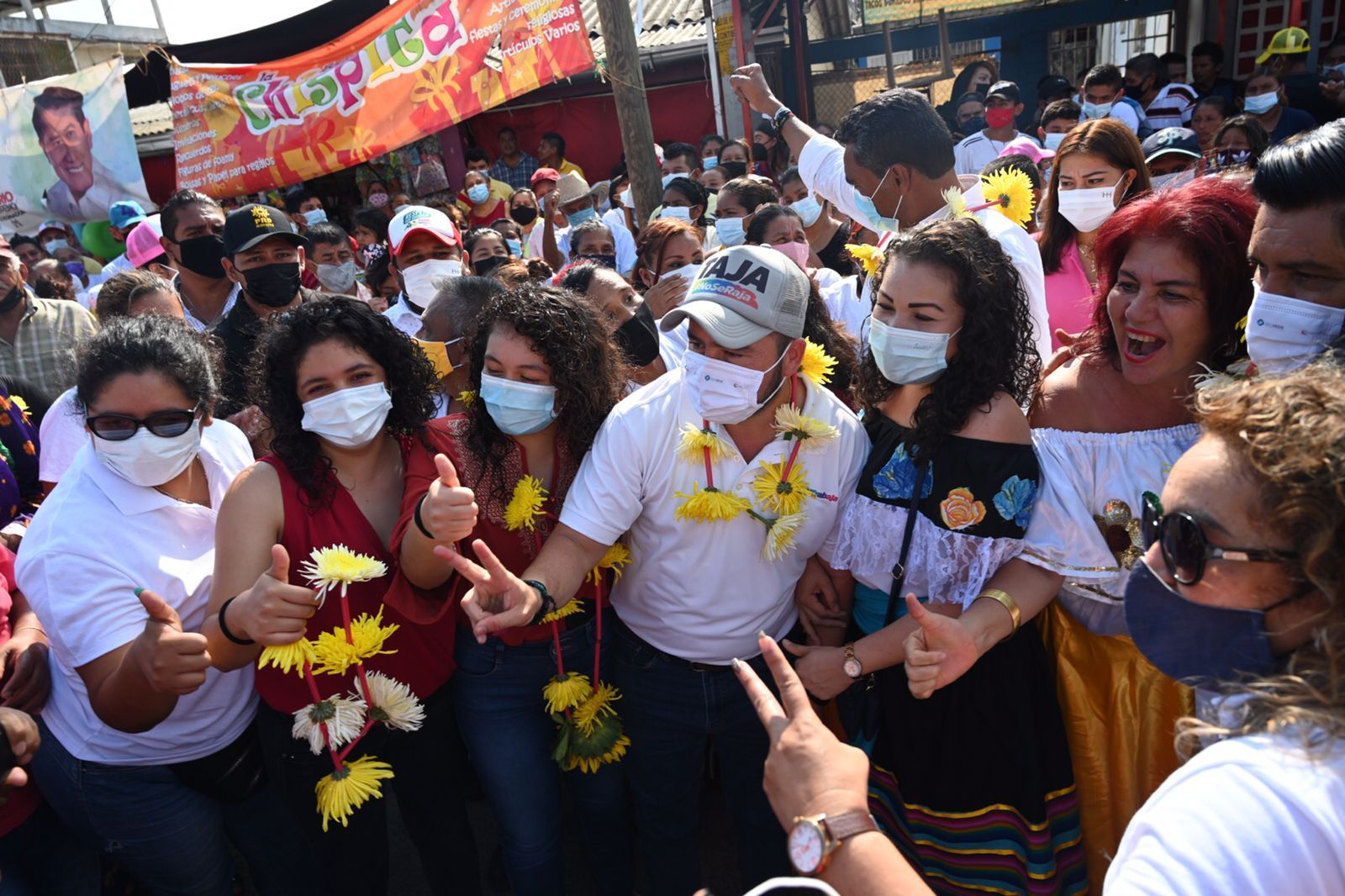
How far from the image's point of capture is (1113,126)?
3570mm

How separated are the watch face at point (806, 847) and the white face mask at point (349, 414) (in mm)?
1682

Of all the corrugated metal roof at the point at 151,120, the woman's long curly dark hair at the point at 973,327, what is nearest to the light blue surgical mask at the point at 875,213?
the woman's long curly dark hair at the point at 973,327

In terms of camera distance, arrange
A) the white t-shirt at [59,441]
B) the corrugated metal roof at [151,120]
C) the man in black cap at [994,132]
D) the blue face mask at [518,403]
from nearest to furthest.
Answer: the blue face mask at [518,403] → the white t-shirt at [59,441] → the man in black cap at [994,132] → the corrugated metal roof at [151,120]

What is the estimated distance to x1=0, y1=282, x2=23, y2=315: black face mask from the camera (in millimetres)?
4176

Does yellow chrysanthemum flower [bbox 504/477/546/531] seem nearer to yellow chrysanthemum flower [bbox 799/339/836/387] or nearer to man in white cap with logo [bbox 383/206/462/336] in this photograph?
Result: yellow chrysanthemum flower [bbox 799/339/836/387]

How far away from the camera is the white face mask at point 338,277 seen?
598cm

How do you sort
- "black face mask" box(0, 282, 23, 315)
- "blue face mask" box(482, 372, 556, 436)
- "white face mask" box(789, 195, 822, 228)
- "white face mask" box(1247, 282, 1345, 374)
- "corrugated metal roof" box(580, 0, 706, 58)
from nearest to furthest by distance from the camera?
"white face mask" box(1247, 282, 1345, 374) → "blue face mask" box(482, 372, 556, 436) → "black face mask" box(0, 282, 23, 315) → "white face mask" box(789, 195, 822, 228) → "corrugated metal roof" box(580, 0, 706, 58)

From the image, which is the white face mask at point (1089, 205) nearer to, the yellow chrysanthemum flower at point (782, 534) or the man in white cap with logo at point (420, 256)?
the yellow chrysanthemum flower at point (782, 534)

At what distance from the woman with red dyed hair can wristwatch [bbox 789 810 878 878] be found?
856 mm

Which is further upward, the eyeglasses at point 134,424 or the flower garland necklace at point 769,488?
the eyeglasses at point 134,424

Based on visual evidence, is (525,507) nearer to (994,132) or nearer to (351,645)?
(351,645)

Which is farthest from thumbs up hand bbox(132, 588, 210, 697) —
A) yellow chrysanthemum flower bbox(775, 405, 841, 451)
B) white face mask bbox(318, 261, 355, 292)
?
white face mask bbox(318, 261, 355, 292)

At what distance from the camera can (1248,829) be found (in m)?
0.99

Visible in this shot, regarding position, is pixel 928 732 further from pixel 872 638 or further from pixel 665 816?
pixel 665 816
